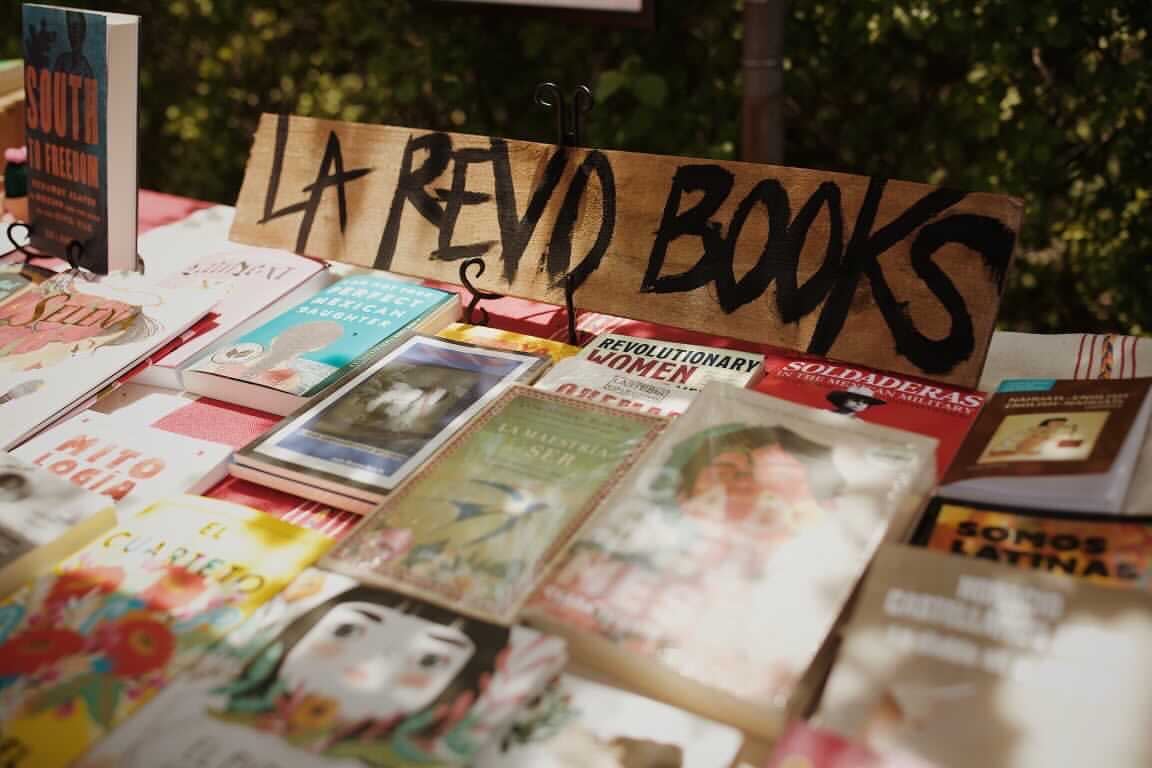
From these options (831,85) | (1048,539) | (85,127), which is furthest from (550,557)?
(831,85)

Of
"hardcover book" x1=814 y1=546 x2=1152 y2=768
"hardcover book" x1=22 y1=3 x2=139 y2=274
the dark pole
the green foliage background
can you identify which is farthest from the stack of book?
the green foliage background

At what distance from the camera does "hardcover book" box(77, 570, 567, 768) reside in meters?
→ 0.78

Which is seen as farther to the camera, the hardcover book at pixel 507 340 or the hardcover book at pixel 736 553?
the hardcover book at pixel 507 340

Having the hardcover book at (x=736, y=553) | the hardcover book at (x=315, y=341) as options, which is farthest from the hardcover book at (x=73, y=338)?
the hardcover book at (x=736, y=553)

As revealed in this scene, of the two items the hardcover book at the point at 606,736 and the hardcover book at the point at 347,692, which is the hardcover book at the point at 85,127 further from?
the hardcover book at the point at 606,736

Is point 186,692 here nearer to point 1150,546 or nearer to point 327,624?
point 327,624

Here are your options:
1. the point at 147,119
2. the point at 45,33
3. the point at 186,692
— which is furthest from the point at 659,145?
the point at 186,692

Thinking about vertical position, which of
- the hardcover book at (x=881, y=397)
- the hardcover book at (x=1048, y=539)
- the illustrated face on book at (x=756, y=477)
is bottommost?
the hardcover book at (x=1048, y=539)

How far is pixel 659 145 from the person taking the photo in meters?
2.85

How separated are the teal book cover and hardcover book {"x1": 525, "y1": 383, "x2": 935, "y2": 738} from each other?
51 centimetres

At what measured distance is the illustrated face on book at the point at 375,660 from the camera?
82cm

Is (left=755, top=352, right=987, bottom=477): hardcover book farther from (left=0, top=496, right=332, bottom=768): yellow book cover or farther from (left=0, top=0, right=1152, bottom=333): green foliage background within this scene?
(left=0, top=0, right=1152, bottom=333): green foliage background

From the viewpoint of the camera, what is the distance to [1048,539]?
3.12 feet

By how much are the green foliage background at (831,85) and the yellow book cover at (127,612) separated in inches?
73.9
